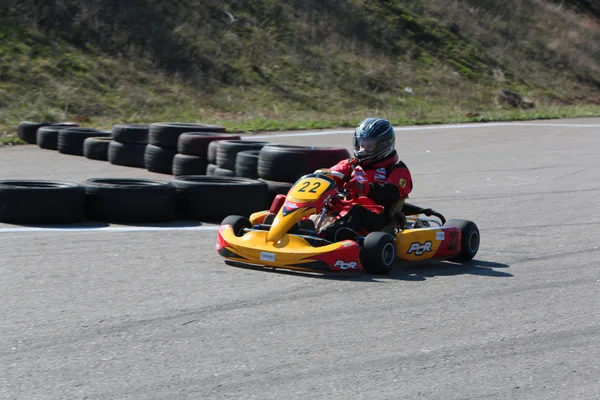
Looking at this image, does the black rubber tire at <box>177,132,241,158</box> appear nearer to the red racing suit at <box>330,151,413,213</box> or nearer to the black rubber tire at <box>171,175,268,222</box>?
the black rubber tire at <box>171,175,268,222</box>

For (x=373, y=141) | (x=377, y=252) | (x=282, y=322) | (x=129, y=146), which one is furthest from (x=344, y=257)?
(x=129, y=146)

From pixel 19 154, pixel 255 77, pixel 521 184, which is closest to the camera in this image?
pixel 521 184

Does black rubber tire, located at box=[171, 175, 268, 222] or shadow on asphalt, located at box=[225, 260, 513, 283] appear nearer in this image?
shadow on asphalt, located at box=[225, 260, 513, 283]

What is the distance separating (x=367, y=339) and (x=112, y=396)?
1.52m

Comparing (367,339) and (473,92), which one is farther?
(473,92)

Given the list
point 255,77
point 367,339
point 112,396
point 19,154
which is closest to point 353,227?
point 367,339

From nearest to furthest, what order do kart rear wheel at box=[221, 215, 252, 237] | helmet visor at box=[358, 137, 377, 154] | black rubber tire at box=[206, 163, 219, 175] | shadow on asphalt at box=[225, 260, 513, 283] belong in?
shadow on asphalt at box=[225, 260, 513, 283], kart rear wheel at box=[221, 215, 252, 237], helmet visor at box=[358, 137, 377, 154], black rubber tire at box=[206, 163, 219, 175]

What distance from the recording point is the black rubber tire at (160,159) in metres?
12.7

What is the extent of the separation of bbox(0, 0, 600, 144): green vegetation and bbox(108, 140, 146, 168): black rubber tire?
3.80m

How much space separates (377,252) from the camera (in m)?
6.45

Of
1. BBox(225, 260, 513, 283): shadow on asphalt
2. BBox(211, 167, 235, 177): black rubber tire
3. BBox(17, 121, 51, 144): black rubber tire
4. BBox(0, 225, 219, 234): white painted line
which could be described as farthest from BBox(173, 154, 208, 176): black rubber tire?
BBox(17, 121, 51, 144): black rubber tire

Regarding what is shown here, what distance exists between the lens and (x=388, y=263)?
6598 mm

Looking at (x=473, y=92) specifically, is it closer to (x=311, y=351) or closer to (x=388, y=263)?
(x=388, y=263)

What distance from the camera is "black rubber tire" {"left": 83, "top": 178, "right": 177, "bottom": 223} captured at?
8578 mm
